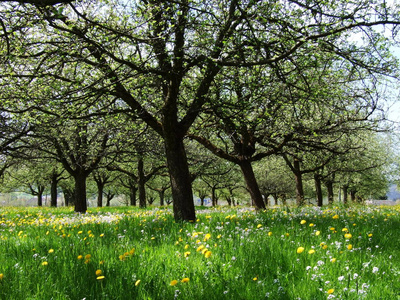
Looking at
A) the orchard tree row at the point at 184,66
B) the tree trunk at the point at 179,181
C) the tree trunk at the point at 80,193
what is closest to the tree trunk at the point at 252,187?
the orchard tree row at the point at 184,66

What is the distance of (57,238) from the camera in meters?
5.05

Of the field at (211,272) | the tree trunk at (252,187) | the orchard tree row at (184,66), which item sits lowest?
the field at (211,272)

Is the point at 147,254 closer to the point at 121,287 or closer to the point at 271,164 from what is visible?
the point at 121,287

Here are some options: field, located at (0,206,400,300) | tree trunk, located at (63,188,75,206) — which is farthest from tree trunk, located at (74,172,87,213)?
tree trunk, located at (63,188,75,206)

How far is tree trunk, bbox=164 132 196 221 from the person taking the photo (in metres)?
7.48

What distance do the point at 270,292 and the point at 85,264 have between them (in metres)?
2.18

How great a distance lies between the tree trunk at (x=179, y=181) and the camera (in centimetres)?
748

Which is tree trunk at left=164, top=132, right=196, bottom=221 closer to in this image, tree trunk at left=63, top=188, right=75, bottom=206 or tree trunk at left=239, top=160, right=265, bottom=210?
tree trunk at left=239, top=160, right=265, bottom=210

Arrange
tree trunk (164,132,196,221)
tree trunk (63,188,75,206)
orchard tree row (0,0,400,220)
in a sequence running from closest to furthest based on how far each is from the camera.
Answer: orchard tree row (0,0,400,220), tree trunk (164,132,196,221), tree trunk (63,188,75,206)

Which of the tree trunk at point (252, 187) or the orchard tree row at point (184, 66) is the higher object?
the orchard tree row at point (184, 66)

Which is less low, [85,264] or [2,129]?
[2,129]

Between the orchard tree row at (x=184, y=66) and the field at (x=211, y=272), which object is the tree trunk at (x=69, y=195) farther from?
the field at (x=211, y=272)

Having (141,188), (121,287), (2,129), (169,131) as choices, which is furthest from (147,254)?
(141,188)

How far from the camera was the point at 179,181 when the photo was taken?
300 inches
